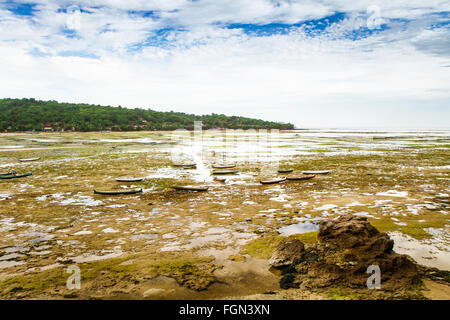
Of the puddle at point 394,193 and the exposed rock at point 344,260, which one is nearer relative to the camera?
the exposed rock at point 344,260

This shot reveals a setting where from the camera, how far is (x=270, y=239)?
308 inches

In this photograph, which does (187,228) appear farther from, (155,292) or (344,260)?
(344,260)

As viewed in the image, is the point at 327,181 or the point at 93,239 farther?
the point at 327,181

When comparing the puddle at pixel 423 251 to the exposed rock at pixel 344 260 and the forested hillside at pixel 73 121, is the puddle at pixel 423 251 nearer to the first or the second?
the exposed rock at pixel 344 260

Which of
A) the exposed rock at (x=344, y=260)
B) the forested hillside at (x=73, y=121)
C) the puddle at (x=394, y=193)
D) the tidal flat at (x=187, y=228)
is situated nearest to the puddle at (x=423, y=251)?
the tidal flat at (x=187, y=228)

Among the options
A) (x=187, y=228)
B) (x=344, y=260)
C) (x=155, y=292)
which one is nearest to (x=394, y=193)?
(x=344, y=260)

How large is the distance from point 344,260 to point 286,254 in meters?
1.24

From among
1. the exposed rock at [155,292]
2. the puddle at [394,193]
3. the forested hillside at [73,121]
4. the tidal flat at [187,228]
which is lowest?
the exposed rock at [155,292]

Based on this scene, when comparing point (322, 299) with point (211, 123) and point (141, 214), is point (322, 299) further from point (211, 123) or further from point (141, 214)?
point (211, 123)

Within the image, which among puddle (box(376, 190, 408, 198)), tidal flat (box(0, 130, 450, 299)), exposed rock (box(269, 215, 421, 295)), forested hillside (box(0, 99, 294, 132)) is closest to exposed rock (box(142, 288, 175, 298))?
tidal flat (box(0, 130, 450, 299))

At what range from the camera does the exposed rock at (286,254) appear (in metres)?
6.19

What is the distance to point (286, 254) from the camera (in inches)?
250
